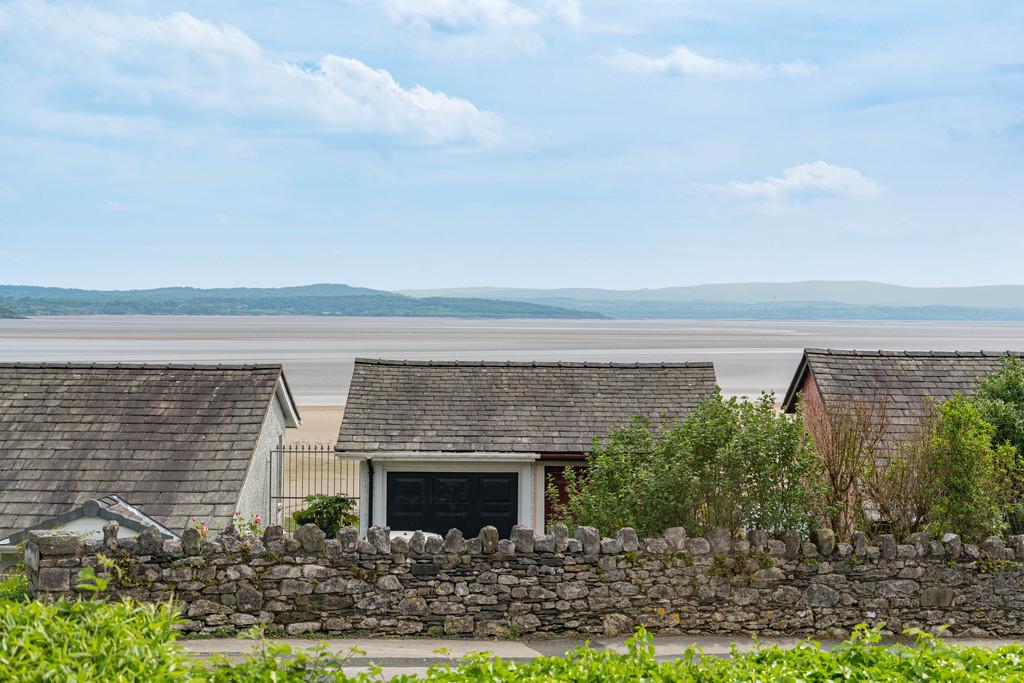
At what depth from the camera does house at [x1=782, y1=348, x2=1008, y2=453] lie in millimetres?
20016

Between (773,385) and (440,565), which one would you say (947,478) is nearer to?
(440,565)

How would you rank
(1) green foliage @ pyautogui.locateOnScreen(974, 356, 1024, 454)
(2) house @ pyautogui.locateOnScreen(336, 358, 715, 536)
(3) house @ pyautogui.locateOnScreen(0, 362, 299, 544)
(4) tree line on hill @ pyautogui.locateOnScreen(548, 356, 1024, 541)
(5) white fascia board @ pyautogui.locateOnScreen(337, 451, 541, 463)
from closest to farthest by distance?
1. (4) tree line on hill @ pyautogui.locateOnScreen(548, 356, 1024, 541)
2. (1) green foliage @ pyautogui.locateOnScreen(974, 356, 1024, 454)
3. (3) house @ pyautogui.locateOnScreen(0, 362, 299, 544)
4. (5) white fascia board @ pyautogui.locateOnScreen(337, 451, 541, 463)
5. (2) house @ pyautogui.locateOnScreen(336, 358, 715, 536)

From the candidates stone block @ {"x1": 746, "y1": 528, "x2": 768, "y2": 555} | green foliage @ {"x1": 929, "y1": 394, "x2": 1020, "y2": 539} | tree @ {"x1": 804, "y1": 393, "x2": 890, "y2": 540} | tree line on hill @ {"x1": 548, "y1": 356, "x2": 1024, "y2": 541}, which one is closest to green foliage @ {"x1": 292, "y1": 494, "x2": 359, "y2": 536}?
tree line on hill @ {"x1": 548, "y1": 356, "x2": 1024, "y2": 541}

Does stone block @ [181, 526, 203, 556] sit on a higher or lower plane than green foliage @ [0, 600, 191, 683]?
lower

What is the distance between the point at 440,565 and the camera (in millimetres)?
11680

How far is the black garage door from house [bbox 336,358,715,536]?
0.02 meters

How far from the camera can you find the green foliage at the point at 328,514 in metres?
21.9

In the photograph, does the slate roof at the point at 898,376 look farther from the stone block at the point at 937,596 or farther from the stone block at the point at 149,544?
the stone block at the point at 149,544

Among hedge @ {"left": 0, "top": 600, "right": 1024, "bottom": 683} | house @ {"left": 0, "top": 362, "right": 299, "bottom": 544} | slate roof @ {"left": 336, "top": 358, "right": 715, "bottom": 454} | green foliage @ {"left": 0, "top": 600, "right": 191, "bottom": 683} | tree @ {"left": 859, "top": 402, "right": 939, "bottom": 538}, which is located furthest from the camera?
slate roof @ {"left": 336, "top": 358, "right": 715, "bottom": 454}

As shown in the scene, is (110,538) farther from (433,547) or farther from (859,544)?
(859,544)

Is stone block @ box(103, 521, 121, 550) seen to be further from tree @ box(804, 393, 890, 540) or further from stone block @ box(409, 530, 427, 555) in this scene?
tree @ box(804, 393, 890, 540)

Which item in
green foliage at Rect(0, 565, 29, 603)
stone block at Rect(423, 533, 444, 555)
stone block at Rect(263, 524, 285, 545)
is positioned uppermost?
stone block at Rect(263, 524, 285, 545)

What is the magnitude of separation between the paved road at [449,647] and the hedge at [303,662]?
3026 mm

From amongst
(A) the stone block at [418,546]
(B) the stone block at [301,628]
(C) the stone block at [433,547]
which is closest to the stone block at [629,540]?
(C) the stone block at [433,547]
